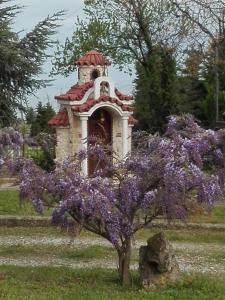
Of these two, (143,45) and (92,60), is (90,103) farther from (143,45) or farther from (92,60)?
(143,45)

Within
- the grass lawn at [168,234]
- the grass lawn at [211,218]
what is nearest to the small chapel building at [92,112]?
the grass lawn at [211,218]

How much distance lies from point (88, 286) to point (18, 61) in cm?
1186

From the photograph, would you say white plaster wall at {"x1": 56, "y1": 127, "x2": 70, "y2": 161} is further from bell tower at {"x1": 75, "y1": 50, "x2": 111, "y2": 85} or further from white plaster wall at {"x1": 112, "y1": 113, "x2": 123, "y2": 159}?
bell tower at {"x1": 75, "y1": 50, "x2": 111, "y2": 85}

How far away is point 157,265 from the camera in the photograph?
8.62 metres

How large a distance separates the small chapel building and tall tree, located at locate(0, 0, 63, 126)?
998 mm

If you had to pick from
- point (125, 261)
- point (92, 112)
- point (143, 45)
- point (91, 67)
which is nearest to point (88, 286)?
point (125, 261)

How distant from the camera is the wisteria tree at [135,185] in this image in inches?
322

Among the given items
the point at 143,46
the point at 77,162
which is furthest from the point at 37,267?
the point at 143,46

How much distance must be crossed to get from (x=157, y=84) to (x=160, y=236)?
2210 cm

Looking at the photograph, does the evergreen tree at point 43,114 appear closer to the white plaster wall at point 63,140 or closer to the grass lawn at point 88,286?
the white plaster wall at point 63,140

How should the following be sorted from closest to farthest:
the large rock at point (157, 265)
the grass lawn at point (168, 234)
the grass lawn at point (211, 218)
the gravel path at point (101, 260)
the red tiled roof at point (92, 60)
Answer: the large rock at point (157, 265) < the gravel path at point (101, 260) < the grass lawn at point (168, 234) < the grass lawn at point (211, 218) < the red tiled roof at point (92, 60)

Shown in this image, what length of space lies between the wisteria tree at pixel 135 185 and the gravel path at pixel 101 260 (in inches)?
67.3

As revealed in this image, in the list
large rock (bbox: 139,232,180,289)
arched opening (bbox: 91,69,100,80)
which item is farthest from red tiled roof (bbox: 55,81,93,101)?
large rock (bbox: 139,232,180,289)

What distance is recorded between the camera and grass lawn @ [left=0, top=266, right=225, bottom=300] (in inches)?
324
